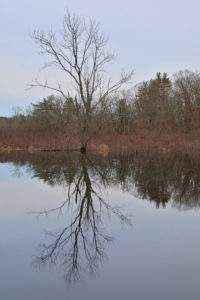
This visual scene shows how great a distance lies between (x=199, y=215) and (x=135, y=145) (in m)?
18.1

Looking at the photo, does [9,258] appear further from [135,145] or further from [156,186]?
[135,145]

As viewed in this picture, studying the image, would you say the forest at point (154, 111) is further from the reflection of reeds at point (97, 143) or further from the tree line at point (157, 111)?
the reflection of reeds at point (97, 143)

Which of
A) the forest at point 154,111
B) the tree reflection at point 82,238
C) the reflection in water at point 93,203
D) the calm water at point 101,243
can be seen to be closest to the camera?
the calm water at point 101,243

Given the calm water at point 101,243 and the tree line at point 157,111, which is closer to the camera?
the calm water at point 101,243

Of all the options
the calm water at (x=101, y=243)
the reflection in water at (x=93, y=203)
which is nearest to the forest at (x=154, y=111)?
the reflection in water at (x=93, y=203)

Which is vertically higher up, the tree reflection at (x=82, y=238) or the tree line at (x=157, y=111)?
the tree line at (x=157, y=111)

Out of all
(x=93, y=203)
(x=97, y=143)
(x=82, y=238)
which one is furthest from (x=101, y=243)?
(x=97, y=143)

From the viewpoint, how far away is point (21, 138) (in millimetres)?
21875

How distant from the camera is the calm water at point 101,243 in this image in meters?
2.23

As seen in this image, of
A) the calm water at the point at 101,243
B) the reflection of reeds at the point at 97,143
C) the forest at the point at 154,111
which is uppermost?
the forest at the point at 154,111

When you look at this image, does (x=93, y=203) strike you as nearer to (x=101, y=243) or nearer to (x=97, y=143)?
(x=101, y=243)

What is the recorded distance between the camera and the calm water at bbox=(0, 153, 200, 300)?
2229 mm

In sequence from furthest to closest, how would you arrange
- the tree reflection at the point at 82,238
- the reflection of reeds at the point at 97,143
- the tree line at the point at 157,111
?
the tree line at the point at 157,111, the reflection of reeds at the point at 97,143, the tree reflection at the point at 82,238

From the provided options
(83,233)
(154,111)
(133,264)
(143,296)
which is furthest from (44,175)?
(154,111)
